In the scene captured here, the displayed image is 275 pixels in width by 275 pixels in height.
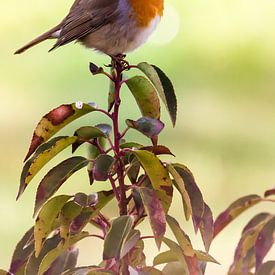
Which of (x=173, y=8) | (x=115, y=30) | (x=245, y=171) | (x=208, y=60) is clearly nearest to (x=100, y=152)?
(x=115, y=30)

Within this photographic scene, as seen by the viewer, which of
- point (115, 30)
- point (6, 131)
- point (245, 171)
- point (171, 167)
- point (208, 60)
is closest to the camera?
point (171, 167)

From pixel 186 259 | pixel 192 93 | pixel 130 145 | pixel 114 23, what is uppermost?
pixel 192 93

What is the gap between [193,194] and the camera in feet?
3.16

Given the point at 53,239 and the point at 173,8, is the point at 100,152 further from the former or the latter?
the point at 173,8

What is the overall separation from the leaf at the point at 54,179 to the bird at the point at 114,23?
742 mm

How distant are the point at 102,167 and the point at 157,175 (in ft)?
0.18

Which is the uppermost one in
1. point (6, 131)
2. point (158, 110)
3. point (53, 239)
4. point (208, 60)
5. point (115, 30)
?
point (208, 60)

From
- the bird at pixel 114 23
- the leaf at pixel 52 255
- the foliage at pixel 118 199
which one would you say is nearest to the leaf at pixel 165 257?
the foliage at pixel 118 199

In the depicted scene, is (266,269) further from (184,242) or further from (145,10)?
(145,10)

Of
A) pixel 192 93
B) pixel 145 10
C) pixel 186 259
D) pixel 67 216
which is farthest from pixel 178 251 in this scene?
pixel 192 93

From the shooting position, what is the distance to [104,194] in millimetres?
992

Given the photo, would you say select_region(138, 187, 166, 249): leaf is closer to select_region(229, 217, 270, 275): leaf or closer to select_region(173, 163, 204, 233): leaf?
select_region(173, 163, 204, 233): leaf

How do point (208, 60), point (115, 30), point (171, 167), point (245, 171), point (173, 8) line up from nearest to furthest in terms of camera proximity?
point (171, 167) → point (115, 30) → point (245, 171) → point (208, 60) → point (173, 8)

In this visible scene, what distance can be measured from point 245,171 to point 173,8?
1.57 meters
